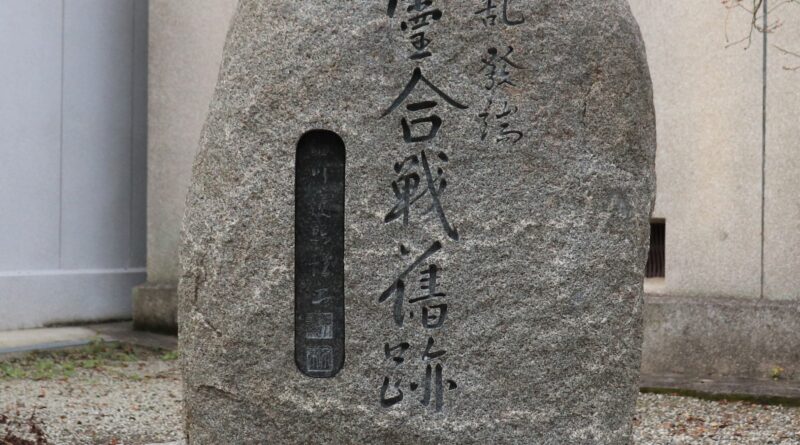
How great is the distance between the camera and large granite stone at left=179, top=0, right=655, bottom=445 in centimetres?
350

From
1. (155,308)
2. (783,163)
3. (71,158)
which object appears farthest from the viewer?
(71,158)

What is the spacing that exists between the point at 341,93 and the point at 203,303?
87cm

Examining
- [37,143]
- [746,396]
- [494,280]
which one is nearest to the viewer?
[494,280]

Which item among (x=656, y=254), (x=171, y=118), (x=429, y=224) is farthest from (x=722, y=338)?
(x=171, y=118)

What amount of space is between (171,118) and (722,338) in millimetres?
4692

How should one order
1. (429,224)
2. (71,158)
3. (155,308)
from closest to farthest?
(429,224)
(155,308)
(71,158)

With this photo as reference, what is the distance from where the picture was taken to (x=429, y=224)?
3510 mm

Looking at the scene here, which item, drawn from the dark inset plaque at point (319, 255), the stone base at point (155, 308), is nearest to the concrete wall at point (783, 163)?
the dark inset plaque at point (319, 255)

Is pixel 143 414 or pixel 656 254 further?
pixel 656 254

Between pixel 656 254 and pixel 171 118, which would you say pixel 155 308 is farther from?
pixel 656 254

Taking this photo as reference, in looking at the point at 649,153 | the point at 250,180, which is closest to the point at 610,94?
the point at 649,153

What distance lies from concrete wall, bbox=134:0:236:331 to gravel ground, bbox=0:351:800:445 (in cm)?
156

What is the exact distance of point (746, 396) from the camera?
20.3 feet

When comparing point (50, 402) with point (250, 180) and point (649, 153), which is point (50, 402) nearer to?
point (250, 180)
